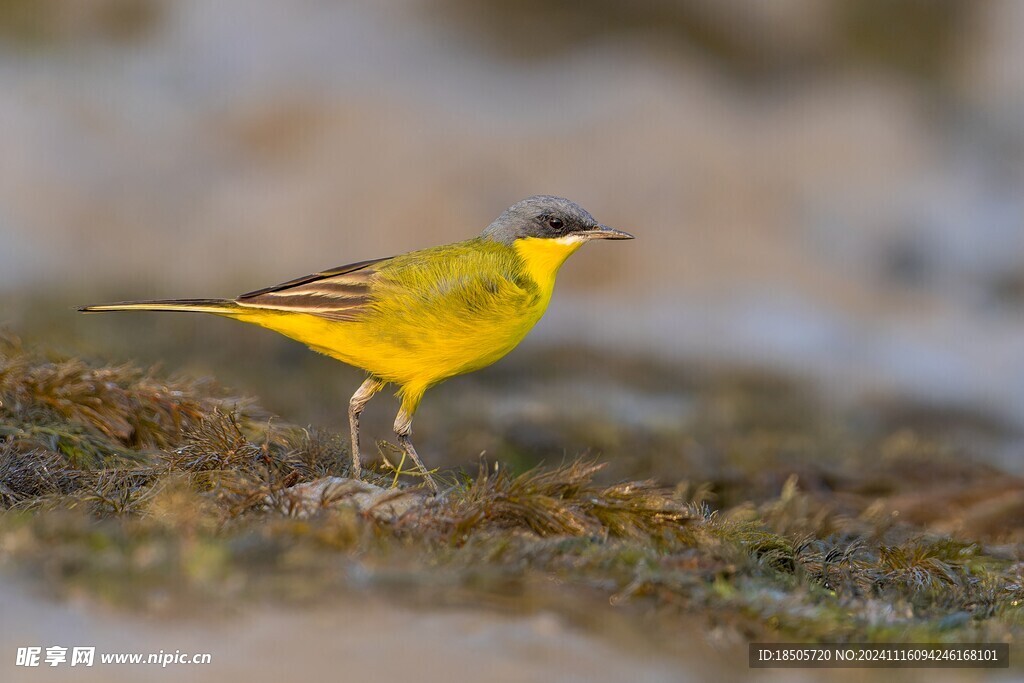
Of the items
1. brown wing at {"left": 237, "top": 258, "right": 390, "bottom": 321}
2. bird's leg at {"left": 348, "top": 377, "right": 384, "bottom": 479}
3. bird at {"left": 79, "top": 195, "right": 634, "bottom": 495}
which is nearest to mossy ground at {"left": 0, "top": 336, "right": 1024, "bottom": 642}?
bird's leg at {"left": 348, "top": 377, "right": 384, "bottom": 479}

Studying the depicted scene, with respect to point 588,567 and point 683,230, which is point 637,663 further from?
point 683,230

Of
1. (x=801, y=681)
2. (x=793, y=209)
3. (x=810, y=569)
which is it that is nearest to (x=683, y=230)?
(x=793, y=209)

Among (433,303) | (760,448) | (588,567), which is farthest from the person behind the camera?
(760,448)

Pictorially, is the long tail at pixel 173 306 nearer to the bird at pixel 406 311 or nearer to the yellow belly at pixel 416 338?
the bird at pixel 406 311

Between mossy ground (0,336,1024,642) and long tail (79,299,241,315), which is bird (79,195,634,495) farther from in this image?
mossy ground (0,336,1024,642)

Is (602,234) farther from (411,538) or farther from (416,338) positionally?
(411,538)

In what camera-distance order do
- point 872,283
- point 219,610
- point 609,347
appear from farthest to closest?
point 872,283 < point 609,347 < point 219,610
